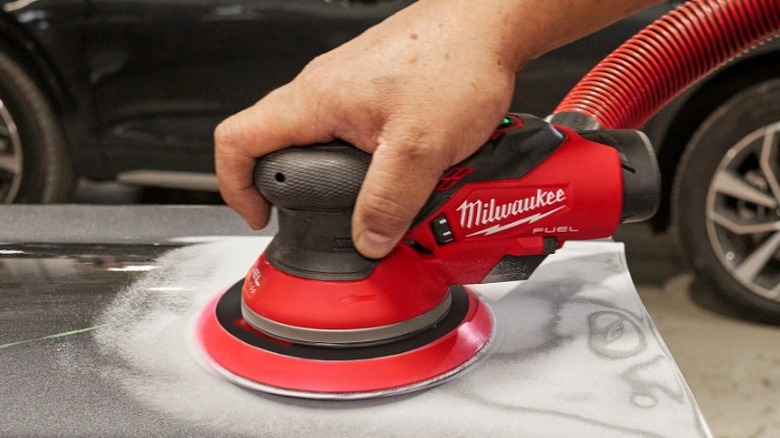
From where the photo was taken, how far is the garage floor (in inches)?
57.7

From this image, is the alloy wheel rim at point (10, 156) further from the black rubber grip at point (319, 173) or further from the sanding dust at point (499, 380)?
the black rubber grip at point (319, 173)

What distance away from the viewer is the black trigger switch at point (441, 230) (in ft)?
2.43

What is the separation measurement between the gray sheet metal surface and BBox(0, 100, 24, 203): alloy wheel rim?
1.00 metres

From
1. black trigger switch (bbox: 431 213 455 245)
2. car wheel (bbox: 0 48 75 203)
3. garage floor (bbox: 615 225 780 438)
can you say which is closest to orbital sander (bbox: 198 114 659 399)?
black trigger switch (bbox: 431 213 455 245)

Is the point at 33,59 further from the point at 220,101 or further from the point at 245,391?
the point at 245,391

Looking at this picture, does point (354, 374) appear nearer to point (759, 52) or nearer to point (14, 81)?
point (759, 52)

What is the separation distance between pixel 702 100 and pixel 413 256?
126cm

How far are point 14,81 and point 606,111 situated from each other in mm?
1593

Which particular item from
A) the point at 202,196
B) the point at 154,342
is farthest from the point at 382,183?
the point at 202,196

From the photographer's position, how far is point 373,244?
71 cm

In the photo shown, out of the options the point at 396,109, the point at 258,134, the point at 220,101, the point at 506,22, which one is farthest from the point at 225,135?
the point at 220,101

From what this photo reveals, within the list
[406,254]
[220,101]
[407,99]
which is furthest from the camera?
[220,101]

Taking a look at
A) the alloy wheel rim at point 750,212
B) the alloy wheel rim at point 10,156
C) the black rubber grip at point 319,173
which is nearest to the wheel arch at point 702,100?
the alloy wheel rim at point 750,212

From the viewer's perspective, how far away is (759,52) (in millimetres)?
1666
